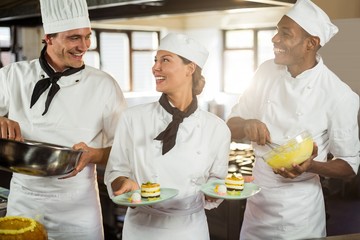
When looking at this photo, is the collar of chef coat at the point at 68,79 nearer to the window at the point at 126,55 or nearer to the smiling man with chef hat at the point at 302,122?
the smiling man with chef hat at the point at 302,122

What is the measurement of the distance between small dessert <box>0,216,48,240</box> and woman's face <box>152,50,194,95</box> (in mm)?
719

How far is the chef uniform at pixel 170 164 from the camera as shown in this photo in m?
1.89

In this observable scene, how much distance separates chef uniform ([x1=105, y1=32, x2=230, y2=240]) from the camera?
189 cm

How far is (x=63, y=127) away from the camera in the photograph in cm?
207

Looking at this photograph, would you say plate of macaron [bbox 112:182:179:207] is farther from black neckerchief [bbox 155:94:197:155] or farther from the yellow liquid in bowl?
the yellow liquid in bowl

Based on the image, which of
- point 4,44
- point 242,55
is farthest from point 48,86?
point 242,55

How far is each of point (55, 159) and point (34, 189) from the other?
531 millimetres

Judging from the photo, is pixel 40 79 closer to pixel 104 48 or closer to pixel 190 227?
Result: pixel 190 227

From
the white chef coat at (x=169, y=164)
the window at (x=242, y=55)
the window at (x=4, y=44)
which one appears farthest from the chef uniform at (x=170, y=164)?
the window at (x=242, y=55)

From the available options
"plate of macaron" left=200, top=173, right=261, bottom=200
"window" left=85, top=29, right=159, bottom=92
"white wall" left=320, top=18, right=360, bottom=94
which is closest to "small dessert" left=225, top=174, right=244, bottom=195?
"plate of macaron" left=200, top=173, right=261, bottom=200

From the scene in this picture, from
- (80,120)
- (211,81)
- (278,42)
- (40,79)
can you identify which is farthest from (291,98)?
(211,81)

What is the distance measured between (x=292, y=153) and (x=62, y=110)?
101cm

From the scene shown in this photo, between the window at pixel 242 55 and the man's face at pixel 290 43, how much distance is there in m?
5.67

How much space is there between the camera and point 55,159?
63.3 inches
